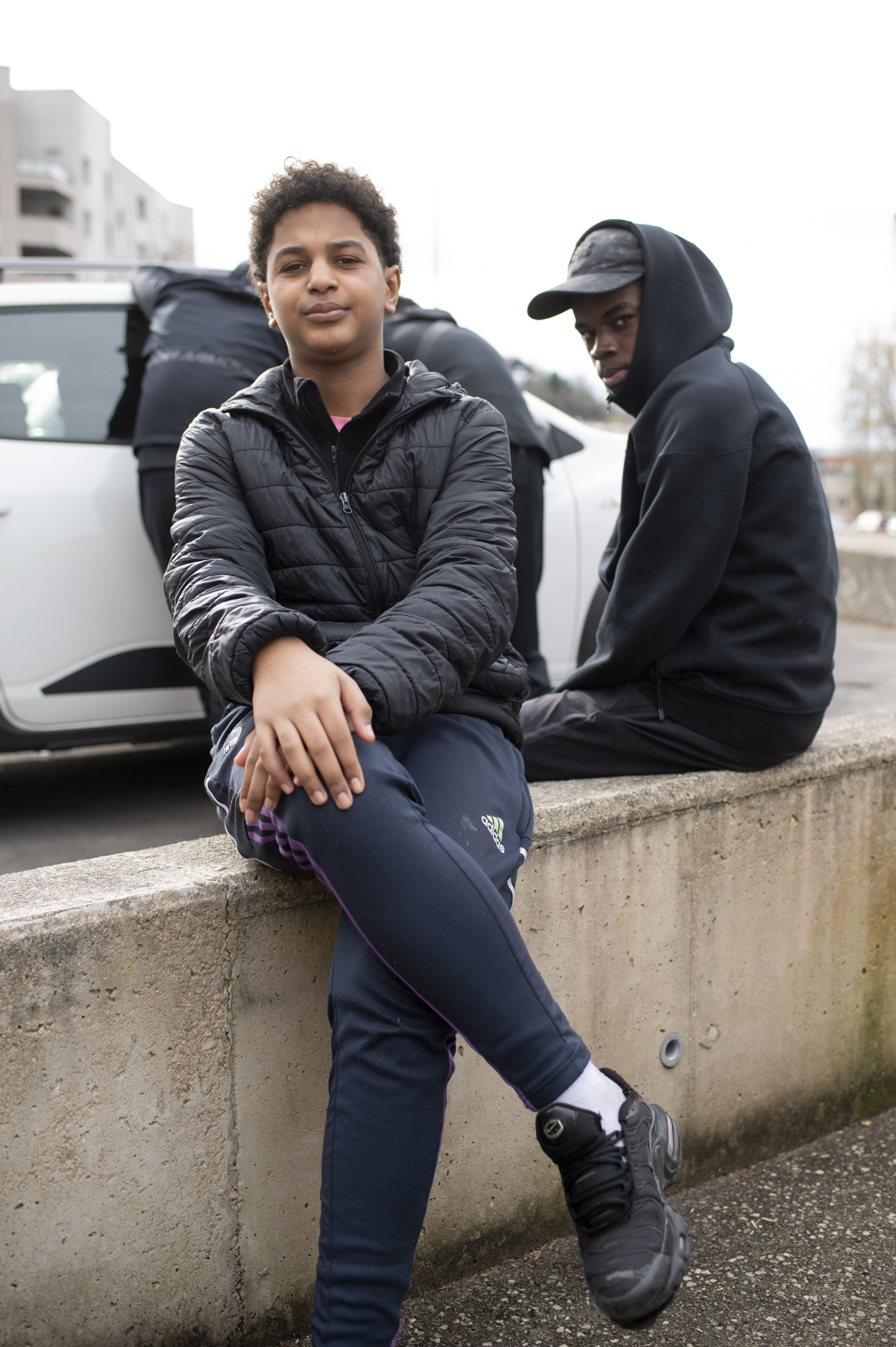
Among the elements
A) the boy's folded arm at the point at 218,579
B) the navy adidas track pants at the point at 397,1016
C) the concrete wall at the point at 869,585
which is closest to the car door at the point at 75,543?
the boy's folded arm at the point at 218,579

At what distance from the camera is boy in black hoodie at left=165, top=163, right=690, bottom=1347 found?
1.46m

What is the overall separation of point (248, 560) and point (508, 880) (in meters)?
0.69

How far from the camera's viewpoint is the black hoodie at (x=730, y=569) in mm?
2283

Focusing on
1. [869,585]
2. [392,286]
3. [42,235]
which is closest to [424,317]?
[392,286]

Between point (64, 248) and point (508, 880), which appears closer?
point (508, 880)

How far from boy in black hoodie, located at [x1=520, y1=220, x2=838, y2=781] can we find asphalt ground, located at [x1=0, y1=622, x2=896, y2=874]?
1.48 metres

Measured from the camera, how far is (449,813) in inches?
65.9

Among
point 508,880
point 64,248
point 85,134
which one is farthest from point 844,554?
point 85,134

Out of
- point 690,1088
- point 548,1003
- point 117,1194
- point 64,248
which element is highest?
point 64,248

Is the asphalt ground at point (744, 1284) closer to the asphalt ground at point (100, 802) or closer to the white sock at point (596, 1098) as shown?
the white sock at point (596, 1098)

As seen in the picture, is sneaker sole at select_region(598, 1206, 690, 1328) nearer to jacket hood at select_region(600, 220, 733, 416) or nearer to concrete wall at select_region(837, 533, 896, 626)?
jacket hood at select_region(600, 220, 733, 416)

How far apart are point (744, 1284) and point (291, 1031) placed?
93cm

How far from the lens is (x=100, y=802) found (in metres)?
4.21

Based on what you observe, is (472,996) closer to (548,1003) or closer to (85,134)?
(548,1003)
